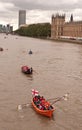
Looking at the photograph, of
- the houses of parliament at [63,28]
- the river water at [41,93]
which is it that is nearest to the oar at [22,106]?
the river water at [41,93]

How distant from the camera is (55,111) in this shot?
86.0 feet

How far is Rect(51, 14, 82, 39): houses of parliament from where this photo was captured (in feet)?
506

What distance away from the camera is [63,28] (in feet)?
563

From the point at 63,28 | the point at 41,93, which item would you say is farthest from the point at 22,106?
the point at 63,28

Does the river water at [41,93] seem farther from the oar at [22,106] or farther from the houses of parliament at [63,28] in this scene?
the houses of parliament at [63,28]

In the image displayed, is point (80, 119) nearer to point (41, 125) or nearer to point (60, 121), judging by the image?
point (60, 121)

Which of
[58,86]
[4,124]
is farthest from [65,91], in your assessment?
[4,124]

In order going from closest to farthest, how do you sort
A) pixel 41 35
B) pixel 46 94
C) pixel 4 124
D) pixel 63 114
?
pixel 4 124
pixel 63 114
pixel 46 94
pixel 41 35

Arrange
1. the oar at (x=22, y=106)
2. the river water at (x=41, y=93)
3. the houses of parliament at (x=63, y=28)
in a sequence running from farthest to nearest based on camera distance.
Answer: the houses of parliament at (x=63, y=28), the oar at (x=22, y=106), the river water at (x=41, y=93)

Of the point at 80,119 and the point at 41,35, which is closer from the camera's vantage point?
the point at 80,119

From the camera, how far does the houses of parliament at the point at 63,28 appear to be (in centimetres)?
15427

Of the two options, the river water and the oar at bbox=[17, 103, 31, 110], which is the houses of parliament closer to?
the river water

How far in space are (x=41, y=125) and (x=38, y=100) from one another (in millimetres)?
3683

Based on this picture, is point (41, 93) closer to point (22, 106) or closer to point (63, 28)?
point (22, 106)
